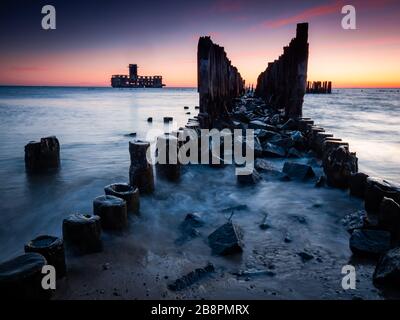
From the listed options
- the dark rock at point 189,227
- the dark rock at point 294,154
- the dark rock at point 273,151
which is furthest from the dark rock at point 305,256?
the dark rock at point 294,154

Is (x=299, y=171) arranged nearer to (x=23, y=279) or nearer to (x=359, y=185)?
(x=359, y=185)

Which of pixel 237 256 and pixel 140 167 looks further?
pixel 140 167

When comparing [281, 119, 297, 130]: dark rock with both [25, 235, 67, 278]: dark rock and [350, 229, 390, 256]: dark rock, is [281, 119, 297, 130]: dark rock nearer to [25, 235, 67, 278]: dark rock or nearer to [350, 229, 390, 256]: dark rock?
[350, 229, 390, 256]: dark rock

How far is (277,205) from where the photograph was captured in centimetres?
430

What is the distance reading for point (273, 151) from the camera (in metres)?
7.14

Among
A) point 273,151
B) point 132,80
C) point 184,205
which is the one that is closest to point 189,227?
point 184,205

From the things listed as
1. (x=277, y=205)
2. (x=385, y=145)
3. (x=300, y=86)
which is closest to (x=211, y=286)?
(x=277, y=205)

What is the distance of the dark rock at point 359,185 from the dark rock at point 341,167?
348mm

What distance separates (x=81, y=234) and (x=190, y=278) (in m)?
1.06

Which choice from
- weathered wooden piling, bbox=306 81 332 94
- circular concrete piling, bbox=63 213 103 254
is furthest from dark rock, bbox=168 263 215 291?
weathered wooden piling, bbox=306 81 332 94

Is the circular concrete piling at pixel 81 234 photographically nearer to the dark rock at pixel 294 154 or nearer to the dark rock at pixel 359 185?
the dark rock at pixel 359 185

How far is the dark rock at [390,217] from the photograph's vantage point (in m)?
3.02

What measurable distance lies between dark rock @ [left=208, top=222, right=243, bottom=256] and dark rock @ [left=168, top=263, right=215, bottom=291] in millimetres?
275
